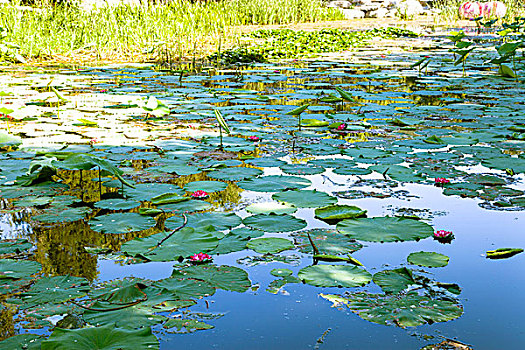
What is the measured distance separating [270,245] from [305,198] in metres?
0.44

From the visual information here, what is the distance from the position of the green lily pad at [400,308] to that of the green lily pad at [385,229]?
1.08 feet

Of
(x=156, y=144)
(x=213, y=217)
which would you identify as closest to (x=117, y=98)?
(x=156, y=144)

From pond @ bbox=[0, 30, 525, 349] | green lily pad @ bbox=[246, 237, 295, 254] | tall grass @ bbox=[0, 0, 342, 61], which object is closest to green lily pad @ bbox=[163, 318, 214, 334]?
pond @ bbox=[0, 30, 525, 349]

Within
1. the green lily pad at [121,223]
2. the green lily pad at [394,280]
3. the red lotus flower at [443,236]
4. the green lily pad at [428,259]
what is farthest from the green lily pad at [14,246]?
the red lotus flower at [443,236]

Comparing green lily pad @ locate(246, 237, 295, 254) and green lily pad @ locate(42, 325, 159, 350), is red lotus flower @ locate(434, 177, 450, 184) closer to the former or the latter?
green lily pad @ locate(246, 237, 295, 254)

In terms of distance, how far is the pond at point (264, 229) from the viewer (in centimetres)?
124

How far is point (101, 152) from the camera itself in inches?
108

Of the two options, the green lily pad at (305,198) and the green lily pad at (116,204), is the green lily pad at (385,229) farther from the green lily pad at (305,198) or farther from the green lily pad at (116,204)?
the green lily pad at (116,204)

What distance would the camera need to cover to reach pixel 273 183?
2229 mm

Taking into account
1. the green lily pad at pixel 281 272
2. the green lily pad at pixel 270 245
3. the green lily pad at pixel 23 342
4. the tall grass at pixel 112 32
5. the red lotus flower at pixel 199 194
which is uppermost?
the tall grass at pixel 112 32

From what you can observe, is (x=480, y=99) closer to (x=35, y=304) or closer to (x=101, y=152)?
(x=101, y=152)

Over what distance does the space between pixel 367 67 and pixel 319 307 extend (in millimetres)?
5457

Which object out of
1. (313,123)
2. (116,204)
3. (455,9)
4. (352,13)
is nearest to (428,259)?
(116,204)

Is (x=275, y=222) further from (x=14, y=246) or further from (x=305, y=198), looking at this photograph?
(x=14, y=246)
